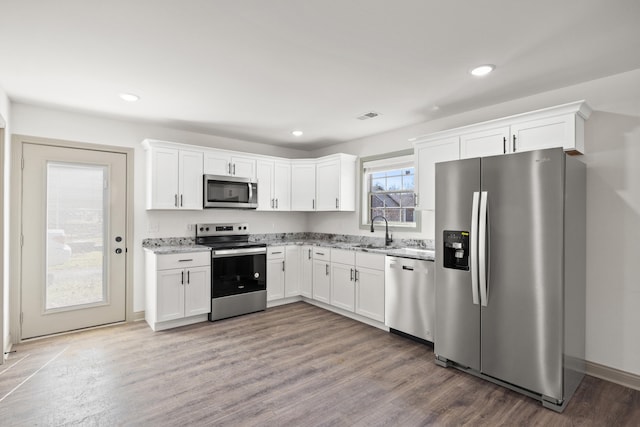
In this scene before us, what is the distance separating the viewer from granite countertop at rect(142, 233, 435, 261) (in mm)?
3768

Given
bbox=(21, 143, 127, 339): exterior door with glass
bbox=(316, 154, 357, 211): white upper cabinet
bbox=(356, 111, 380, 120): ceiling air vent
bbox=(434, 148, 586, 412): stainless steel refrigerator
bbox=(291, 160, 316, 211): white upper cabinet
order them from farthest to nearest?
bbox=(291, 160, 316, 211): white upper cabinet
bbox=(316, 154, 357, 211): white upper cabinet
bbox=(356, 111, 380, 120): ceiling air vent
bbox=(21, 143, 127, 339): exterior door with glass
bbox=(434, 148, 586, 412): stainless steel refrigerator

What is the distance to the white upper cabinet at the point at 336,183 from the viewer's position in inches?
194

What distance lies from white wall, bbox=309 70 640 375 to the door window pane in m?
5.06

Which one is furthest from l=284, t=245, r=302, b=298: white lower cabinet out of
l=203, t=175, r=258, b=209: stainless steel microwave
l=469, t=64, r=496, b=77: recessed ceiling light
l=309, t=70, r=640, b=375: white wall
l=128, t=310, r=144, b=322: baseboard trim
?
l=309, t=70, r=640, b=375: white wall

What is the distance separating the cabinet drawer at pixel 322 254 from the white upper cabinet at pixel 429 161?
4.71ft

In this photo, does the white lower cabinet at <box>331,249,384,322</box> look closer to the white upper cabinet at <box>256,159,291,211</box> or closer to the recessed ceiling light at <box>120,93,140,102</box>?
the white upper cabinet at <box>256,159,291,211</box>

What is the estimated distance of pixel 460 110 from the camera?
367cm

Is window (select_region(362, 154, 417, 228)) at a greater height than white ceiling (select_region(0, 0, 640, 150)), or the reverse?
white ceiling (select_region(0, 0, 640, 150))

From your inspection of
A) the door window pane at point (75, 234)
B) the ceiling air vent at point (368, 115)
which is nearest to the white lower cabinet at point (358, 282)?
the ceiling air vent at point (368, 115)

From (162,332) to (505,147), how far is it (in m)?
4.10

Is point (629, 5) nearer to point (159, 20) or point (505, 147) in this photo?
point (505, 147)

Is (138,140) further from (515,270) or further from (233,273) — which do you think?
(515,270)

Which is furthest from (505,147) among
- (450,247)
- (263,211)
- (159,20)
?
(263,211)

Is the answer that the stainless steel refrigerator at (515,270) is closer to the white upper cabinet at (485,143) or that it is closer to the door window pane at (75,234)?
the white upper cabinet at (485,143)
